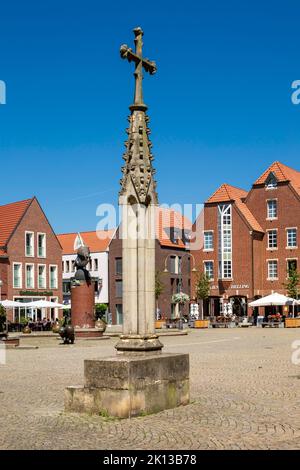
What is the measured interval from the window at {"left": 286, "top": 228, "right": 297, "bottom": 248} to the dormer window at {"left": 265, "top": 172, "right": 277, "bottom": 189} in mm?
4623

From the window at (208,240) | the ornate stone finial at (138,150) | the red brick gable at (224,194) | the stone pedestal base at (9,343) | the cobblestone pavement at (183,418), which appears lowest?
the stone pedestal base at (9,343)

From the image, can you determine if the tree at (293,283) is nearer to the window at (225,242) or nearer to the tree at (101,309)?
the window at (225,242)

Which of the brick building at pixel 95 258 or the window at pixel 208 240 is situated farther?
the brick building at pixel 95 258

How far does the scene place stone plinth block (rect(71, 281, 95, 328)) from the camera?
35.6 m

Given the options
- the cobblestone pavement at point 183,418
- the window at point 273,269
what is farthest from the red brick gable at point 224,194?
the cobblestone pavement at point 183,418

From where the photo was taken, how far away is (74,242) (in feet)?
284

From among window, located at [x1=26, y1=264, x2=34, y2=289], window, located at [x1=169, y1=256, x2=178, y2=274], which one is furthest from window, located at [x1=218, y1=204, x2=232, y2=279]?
window, located at [x1=26, y1=264, x2=34, y2=289]

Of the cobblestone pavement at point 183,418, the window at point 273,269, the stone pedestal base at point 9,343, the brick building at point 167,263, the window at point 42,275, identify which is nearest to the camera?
the cobblestone pavement at point 183,418

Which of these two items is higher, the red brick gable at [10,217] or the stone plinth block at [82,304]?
the red brick gable at [10,217]

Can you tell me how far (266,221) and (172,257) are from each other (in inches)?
626

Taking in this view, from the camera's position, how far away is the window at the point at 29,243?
65.0 m

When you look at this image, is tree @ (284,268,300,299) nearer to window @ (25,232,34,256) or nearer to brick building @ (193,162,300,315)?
brick building @ (193,162,300,315)

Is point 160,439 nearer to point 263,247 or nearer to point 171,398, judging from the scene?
point 171,398
